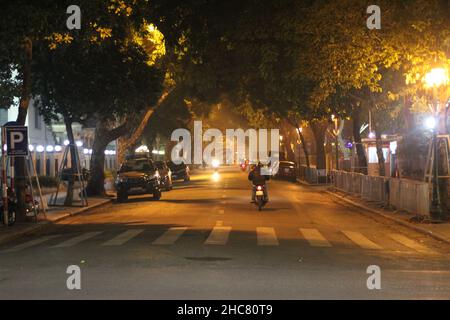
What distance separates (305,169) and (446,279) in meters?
48.1

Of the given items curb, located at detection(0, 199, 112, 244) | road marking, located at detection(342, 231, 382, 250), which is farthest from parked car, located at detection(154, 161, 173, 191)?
road marking, located at detection(342, 231, 382, 250)

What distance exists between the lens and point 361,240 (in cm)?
1784

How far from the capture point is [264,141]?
107938mm

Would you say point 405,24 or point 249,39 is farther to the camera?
point 249,39

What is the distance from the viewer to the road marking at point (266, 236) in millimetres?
16373

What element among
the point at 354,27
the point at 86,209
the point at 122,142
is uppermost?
the point at 354,27

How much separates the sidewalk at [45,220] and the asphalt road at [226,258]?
1.82 feet

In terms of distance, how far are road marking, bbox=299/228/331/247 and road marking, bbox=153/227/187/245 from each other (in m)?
3.16

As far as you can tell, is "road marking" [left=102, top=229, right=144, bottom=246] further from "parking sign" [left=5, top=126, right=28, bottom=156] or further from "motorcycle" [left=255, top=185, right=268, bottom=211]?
"motorcycle" [left=255, top=185, right=268, bottom=211]

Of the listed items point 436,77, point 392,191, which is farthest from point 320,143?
point 436,77

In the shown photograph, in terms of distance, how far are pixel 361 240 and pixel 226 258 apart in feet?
17.7

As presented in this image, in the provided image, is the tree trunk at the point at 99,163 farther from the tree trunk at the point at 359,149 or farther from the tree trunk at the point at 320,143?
the tree trunk at the point at 320,143
